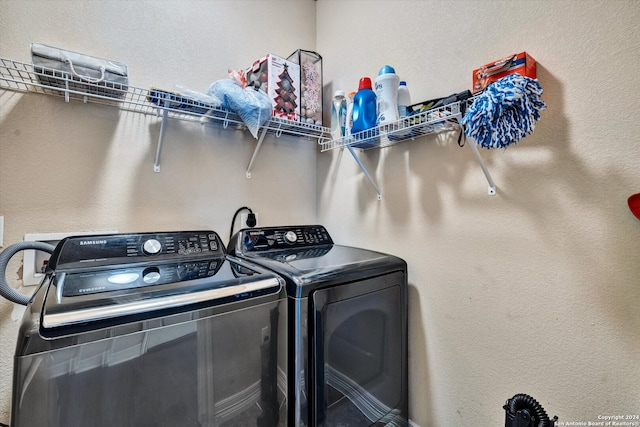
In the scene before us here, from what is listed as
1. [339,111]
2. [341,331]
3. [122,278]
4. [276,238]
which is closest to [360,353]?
[341,331]

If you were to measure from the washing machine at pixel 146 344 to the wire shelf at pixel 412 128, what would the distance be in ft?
2.57

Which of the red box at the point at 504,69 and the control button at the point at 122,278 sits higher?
the red box at the point at 504,69

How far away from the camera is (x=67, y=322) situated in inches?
23.9

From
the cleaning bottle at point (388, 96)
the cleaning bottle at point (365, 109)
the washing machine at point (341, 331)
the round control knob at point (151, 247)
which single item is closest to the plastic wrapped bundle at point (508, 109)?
the cleaning bottle at point (388, 96)

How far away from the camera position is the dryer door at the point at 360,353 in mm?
1006

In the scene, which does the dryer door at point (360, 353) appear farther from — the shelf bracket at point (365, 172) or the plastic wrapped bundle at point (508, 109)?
the plastic wrapped bundle at point (508, 109)

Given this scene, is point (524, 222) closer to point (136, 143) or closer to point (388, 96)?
point (388, 96)

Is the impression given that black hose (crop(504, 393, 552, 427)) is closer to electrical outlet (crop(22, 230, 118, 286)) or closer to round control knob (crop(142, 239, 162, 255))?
round control knob (crop(142, 239, 162, 255))

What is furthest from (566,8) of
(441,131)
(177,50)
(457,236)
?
(177,50)

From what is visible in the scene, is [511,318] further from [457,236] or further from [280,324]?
[280,324]

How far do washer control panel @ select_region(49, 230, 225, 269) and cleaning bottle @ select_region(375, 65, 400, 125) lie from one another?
3.08 ft

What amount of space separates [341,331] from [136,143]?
4.10 feet

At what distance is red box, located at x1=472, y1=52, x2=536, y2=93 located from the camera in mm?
947

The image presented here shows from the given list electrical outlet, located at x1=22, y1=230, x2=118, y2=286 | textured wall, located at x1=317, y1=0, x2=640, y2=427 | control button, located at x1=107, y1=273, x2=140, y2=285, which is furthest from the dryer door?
electrical outlet, located at x1=22, y1=230, x2=118, y2=286
